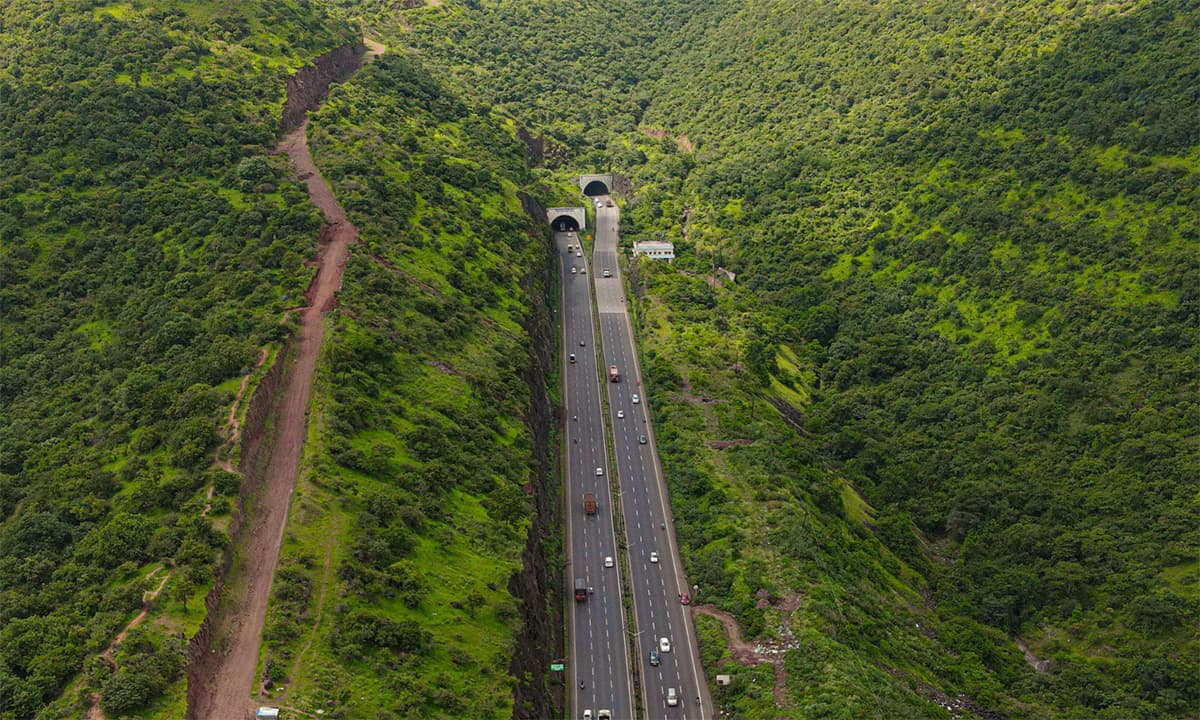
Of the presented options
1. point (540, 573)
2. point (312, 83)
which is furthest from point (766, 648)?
point (312, 83)

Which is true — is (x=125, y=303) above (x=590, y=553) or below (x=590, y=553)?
above

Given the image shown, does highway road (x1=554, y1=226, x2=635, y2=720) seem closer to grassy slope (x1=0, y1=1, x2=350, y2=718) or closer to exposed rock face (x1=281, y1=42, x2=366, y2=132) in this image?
grassy slope (x1=0, y1=1, x2=350, y2=718)

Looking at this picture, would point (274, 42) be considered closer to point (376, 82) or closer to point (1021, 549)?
point (376, 82)

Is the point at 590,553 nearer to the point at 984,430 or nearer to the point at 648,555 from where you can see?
the point at 648,555

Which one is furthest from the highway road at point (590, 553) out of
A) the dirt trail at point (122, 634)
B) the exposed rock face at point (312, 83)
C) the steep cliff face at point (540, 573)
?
the exposed rock face at point (312, 83)

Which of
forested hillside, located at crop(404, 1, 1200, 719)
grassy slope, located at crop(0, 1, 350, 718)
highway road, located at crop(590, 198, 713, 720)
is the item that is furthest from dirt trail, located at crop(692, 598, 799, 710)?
grassy slope, located at crop(0, 1, 350, 718)

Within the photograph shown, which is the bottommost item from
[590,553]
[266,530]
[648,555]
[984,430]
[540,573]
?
[266,530]

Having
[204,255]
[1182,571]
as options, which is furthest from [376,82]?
[1182,571]
